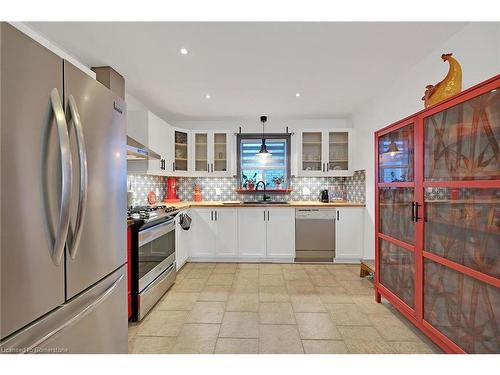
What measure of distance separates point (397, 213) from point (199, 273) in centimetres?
252

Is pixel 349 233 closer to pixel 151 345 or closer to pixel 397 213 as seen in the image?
pixel 397 213

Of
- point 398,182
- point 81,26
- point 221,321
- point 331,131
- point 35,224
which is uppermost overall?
point 81,26

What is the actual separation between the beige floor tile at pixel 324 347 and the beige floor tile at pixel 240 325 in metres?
0.40

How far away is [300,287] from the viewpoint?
9.16 feet

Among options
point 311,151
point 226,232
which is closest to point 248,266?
point 226,232

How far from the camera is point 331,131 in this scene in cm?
403

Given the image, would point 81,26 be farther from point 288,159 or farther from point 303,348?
point 288,159

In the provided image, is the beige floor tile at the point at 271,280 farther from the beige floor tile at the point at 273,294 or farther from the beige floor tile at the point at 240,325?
the beige floor tile at the point at 240,325

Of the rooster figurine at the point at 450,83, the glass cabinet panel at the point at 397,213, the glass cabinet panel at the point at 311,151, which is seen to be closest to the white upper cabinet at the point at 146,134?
the glass cabinet panel at the point at 311,151

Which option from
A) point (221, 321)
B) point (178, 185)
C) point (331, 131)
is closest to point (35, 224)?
point (221, 321)

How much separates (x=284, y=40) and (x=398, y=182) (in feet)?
5.18

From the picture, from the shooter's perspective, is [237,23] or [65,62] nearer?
[65,62]

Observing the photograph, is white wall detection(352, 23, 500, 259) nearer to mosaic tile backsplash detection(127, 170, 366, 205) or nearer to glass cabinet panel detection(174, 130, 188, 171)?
mosaic tile backsplash detection(127, 170, 366, 205)

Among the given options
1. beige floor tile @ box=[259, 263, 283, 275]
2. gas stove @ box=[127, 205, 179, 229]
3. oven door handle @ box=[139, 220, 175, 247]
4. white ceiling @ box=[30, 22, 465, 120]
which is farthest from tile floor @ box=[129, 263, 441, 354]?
white ceiling @ box=[30, 22, 465, 120]
